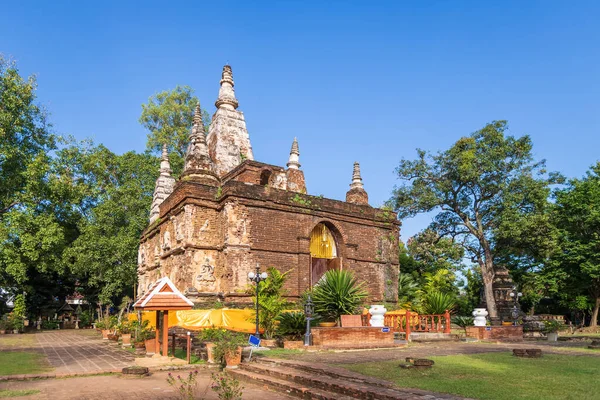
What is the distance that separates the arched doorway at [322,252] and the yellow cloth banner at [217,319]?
5239 millimetres

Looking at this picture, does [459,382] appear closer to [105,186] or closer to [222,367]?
[222,367]

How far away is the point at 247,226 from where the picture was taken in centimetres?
1772

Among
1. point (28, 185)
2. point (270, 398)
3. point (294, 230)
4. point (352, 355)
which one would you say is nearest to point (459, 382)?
point (270, 398)

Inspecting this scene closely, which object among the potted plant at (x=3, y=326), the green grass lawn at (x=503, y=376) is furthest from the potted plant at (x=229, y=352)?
the potted plant at (x=3, y=326)

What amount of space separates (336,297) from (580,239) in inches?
723

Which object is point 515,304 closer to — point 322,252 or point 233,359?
point 322,252

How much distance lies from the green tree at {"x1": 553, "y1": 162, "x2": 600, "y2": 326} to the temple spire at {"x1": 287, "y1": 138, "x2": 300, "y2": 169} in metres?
14.7

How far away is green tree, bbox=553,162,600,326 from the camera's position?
24391mm

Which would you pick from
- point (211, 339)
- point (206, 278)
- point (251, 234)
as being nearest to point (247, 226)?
point (251, 234)

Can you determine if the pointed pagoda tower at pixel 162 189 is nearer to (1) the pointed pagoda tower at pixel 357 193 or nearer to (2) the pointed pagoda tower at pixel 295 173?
(2) the pointed pagoda tower at pixel 295 173

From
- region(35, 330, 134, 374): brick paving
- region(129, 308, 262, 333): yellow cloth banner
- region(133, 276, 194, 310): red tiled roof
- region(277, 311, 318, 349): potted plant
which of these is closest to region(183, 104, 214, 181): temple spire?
region(129, 308, 262, 333): yellow cloth banner

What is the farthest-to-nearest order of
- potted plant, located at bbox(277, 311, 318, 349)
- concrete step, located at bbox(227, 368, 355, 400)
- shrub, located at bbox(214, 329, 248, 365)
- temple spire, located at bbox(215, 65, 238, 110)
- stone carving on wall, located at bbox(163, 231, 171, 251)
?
temple spire, located at bbox(215, 65, 238, 110) < stone carving on wall, located at bbox(163, 231, 171, 251) < potted plant, located at bbox(277, 311, 318, 349) < shrub, located at bbox(214, 329, 248, 365) < concrete step, located at bbox(227, 368, 355, 400)

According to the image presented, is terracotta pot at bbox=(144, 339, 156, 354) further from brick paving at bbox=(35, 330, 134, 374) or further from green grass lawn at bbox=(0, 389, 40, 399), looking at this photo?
green grass lawn at bbox=(0, 389, 40, 399)

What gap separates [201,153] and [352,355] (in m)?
11.9
